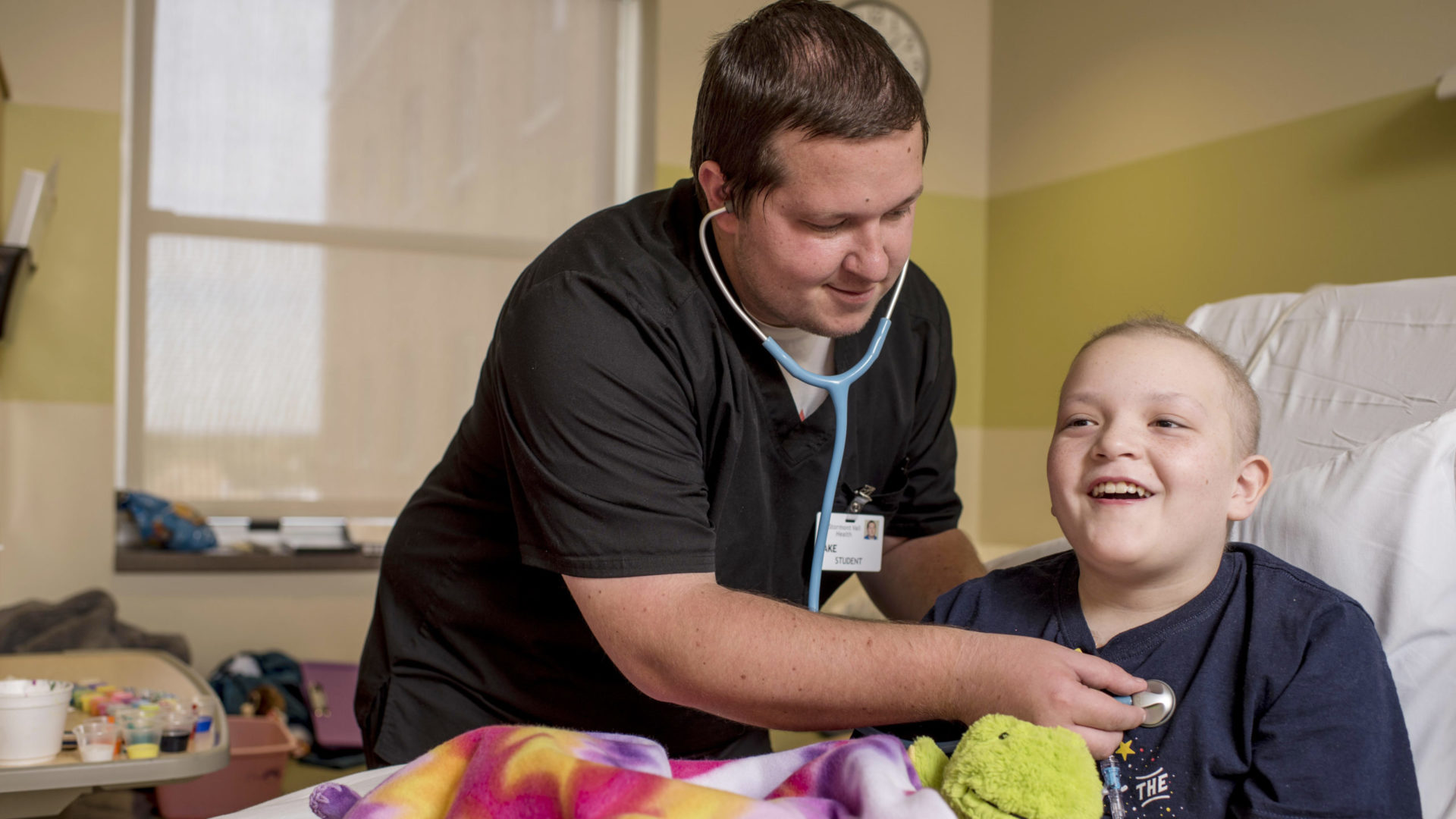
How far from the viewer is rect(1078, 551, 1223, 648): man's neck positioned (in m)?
1.00

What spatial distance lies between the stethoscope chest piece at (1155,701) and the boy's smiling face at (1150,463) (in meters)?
0.11

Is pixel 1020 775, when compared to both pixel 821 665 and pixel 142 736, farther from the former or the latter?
pixel 142 736

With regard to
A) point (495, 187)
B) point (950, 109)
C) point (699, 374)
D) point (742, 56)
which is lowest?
point (699, 374)

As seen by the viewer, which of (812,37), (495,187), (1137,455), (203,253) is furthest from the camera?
(495,187)

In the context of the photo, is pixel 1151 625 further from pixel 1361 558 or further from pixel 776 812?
pixel 776 812

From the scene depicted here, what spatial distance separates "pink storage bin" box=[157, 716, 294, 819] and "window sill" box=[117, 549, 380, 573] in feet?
2.51

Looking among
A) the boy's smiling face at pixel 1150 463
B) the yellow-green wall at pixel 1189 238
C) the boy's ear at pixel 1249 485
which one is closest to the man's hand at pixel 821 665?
the boy's smiling face at pixel 1150 463

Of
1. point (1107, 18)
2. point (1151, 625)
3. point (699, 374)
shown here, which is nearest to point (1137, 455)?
point (1151, 625)

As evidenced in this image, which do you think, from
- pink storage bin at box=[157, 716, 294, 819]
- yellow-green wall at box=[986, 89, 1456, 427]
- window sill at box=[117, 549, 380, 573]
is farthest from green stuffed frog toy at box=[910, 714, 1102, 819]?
window sill at box=[117, 549, 380, 573]

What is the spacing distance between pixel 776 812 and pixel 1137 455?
50 centimetres

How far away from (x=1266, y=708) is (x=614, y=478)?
0.59 m

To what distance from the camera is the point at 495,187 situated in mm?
3869

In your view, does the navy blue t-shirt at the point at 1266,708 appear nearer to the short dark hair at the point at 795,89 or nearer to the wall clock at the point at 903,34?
the short dark hair at the point at 795,89

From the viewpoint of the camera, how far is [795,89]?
115cm
